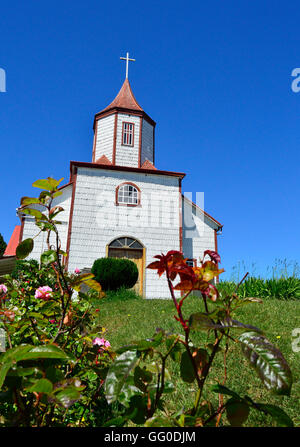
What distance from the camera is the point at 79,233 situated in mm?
13578

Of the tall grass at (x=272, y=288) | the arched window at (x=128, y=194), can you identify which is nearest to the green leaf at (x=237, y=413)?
the tall grass at (x=272, y=288)

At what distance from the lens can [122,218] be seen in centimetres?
1421

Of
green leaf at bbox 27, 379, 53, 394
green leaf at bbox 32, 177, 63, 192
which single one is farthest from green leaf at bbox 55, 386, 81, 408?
green leaf at bbox 32, 177, 63, 192

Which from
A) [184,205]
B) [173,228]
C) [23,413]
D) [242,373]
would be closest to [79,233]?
[173,228]

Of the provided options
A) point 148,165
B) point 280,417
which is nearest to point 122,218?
point 148,165

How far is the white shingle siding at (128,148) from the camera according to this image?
16375 mm

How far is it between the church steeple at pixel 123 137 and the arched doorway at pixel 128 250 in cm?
465

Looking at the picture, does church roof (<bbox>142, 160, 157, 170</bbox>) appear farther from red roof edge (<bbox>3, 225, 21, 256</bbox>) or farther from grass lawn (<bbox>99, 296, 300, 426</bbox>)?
grass lawn (<bbox>99, 296, 300, 426</bbox>)

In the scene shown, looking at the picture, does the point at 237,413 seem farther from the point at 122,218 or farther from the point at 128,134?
the point at 128,134

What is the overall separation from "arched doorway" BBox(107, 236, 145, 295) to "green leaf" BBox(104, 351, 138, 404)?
12898 mm

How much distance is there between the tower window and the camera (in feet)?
54.7

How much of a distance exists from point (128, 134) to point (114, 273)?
8.39m

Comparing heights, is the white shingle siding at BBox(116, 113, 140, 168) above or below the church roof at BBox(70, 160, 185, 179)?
above
